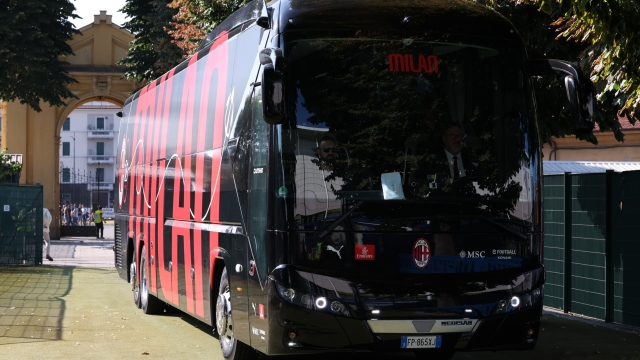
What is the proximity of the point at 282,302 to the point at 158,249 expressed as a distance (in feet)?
20.1

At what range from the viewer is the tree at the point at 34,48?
134ft

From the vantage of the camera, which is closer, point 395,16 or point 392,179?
point 392,179

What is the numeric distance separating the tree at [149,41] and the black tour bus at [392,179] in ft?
93.3

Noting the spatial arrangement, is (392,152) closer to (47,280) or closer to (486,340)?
(486,340)

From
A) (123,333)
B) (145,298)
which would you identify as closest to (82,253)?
(145,298)

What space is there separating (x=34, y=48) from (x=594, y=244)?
3169 centimetres

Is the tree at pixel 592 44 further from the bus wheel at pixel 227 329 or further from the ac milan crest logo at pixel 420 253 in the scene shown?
the bus wheel at pixel 227 329

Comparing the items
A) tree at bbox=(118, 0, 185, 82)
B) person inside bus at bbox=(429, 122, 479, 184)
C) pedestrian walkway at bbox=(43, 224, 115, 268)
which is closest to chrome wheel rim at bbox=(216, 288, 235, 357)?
person inside bus at bbox=(429, 122, 479, 184)

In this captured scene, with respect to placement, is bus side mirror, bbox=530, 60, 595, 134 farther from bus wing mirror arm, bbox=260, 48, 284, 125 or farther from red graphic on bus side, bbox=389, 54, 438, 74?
bus wing mirror arm, bbox=260, 48, 284, 125

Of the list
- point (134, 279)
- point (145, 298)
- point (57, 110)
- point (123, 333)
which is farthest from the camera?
point (57, 110)

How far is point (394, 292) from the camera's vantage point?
27.7 ft

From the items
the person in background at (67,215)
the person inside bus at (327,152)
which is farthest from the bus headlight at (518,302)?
the person in background at (67,215)

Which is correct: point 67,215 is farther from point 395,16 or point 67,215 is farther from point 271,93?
point 271,93

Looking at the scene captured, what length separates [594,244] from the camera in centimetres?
1406
